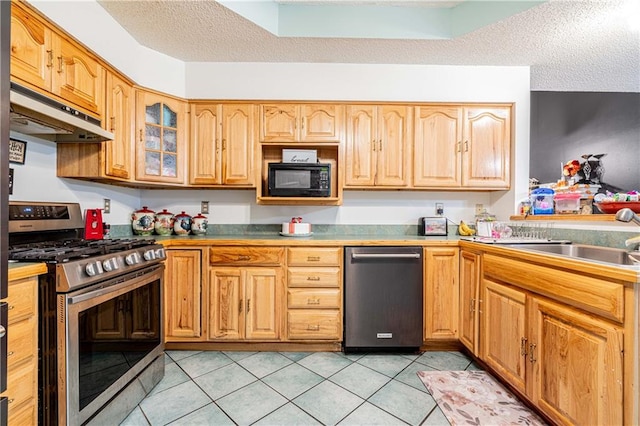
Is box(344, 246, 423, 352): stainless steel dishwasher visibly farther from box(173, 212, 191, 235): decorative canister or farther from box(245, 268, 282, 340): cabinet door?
box(173, 212, 191, 235): decorative canister

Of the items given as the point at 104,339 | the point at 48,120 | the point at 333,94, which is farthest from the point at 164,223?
the point at 333,94

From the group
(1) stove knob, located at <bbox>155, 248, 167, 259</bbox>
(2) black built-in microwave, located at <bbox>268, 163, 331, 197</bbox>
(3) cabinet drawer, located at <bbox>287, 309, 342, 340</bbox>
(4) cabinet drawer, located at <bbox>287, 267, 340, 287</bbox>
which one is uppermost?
(2) black built-in microwave, located at <bbox>268, 163, 331, 197</bbox>

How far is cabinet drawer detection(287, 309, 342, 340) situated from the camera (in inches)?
83.0

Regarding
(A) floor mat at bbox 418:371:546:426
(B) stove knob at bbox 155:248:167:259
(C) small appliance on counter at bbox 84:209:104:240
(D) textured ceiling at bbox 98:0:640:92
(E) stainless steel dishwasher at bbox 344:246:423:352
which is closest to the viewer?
(A) floor mat at bbox 418:371:546:426

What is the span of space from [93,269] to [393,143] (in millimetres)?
2270

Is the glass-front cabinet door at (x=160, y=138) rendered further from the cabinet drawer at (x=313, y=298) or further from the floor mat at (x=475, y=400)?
the floor mat at (x=475, y=400)

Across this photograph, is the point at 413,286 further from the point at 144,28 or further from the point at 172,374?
the point at 144,28

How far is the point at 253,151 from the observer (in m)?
2.43

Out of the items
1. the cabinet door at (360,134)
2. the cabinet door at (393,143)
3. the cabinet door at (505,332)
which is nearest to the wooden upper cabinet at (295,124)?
the cabinet door at (360,134)

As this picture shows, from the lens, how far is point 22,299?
3.40 feet

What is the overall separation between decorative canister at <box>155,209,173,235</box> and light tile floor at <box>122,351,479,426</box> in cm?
103

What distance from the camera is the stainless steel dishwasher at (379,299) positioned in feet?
6.88

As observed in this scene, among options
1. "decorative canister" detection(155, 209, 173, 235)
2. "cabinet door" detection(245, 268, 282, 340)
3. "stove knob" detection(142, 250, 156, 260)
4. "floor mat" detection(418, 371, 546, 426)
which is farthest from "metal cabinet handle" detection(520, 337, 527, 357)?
"decorative canister" detection(155, 209, 173, 235)

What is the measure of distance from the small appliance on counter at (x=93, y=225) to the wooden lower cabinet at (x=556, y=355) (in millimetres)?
2808
